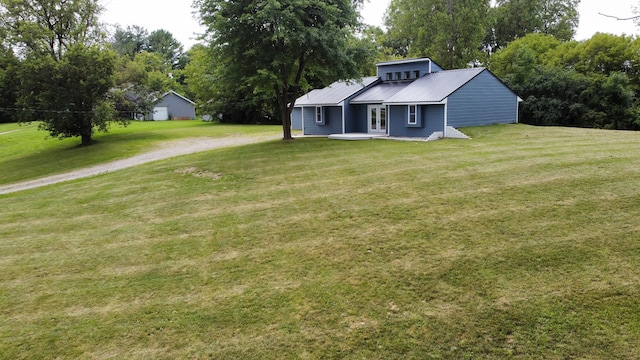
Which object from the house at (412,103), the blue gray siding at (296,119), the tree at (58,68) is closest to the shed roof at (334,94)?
the house at (412,103)

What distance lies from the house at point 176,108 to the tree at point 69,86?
30185mm

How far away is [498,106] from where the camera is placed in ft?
82.9

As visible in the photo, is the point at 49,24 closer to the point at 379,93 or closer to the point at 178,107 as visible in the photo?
the point at 379,93

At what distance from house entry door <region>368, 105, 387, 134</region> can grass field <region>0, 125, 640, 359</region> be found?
15093 millimetres

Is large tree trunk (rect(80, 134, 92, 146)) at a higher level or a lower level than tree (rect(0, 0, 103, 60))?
lower

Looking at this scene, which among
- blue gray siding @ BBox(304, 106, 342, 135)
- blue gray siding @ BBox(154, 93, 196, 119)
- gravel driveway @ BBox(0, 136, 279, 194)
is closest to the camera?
gravel driveway @ BBox(0, 136, 279, 194)

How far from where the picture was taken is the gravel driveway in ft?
58.8

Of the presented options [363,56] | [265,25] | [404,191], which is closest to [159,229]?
[404,191]

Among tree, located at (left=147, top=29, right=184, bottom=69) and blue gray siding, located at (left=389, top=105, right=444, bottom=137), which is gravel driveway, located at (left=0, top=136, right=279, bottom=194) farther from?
tree, located at (left=147, top=29, right=184, bottom=69)

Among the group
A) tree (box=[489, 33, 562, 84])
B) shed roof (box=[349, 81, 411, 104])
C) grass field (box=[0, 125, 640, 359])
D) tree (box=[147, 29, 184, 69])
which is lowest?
grass field (box=[0, 125, 640, 359])

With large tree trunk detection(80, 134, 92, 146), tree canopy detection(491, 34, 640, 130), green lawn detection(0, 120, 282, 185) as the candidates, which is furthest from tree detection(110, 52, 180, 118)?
tree canopy detection(491, 34, 640, 130)

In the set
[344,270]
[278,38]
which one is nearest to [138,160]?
[278,38]

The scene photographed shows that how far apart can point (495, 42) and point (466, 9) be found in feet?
61.7

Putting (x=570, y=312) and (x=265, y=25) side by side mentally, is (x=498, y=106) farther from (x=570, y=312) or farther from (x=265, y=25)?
(x=570, y=312)
